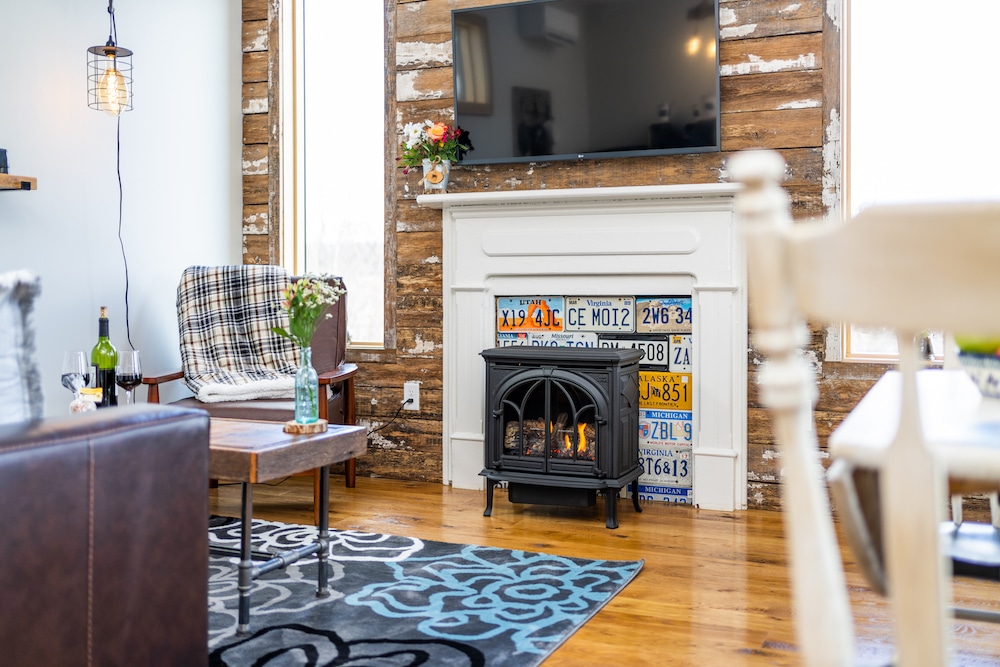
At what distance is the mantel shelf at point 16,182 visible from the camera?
322 centimetres

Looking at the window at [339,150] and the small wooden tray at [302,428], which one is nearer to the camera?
the small wooden tray at [302,428]

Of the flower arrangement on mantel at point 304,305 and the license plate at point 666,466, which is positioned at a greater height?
the flower arrangement on mantel at point 304,305

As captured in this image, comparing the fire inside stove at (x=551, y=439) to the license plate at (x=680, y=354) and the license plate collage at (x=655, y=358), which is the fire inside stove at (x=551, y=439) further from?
the license plate at (x=680, y=354)

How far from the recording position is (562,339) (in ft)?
13.4

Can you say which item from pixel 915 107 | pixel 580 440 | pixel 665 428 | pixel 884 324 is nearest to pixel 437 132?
pixel 580 440

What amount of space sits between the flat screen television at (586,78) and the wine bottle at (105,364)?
1.79 meters

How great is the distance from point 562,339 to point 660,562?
51.2 inches

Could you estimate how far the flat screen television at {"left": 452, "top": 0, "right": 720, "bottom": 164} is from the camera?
12.4 feet

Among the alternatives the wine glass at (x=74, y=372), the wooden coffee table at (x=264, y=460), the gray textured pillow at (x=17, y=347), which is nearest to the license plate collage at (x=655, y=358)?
the wooden coffee table at (x=264, y=460)

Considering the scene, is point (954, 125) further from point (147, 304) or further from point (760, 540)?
point (147, 304)

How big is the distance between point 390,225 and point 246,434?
6.74 ft

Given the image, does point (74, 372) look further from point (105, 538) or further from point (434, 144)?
point (434, 144)

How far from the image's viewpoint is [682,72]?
3789mm

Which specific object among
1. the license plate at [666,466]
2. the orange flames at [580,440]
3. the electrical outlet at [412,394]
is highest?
the electrical outlet at [412,394]
